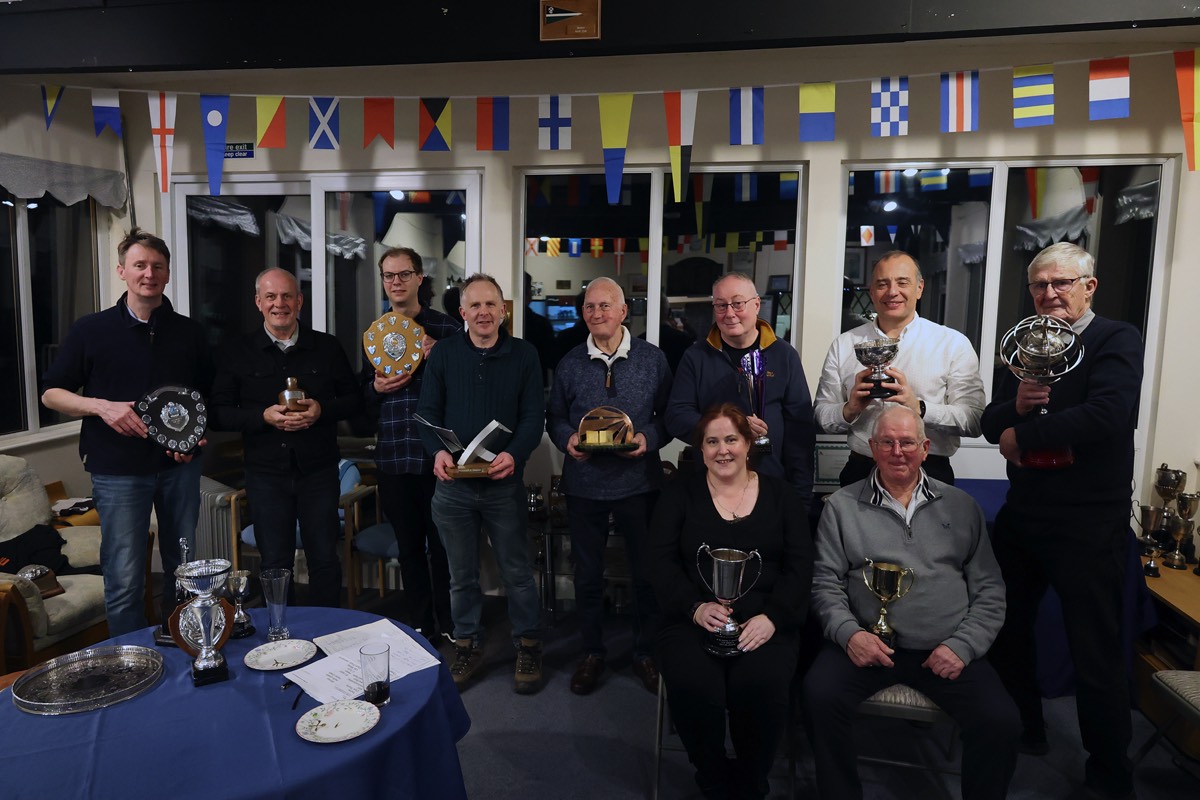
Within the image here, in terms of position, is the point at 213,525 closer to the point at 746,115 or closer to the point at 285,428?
the point at 285,428

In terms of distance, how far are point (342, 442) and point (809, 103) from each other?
10.3ft

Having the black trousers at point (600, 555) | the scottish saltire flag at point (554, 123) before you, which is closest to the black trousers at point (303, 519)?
the black trousers at point (600, 555)

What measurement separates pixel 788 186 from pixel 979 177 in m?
0.95

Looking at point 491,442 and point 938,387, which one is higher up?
point 938,387

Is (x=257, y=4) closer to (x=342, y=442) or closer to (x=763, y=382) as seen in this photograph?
(x=342, y=442)

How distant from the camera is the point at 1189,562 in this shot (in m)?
3.23

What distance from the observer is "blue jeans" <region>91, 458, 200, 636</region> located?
8.99 ft

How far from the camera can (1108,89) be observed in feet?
9.12

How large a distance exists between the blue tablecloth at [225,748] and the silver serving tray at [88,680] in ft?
0.08

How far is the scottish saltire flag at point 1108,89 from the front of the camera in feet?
9.07

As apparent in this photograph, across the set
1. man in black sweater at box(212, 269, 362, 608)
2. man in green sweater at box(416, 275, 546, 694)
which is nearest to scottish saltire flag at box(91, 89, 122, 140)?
man in black sweater at box(212, 269, 362, 608)

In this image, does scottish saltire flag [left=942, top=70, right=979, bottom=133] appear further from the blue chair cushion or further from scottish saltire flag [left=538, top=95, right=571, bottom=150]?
the blue chair cushion

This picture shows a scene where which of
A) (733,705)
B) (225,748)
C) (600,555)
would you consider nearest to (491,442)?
(600,555)

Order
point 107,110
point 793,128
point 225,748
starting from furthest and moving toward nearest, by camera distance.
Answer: point 793,128, point 107,110, point 225,748
